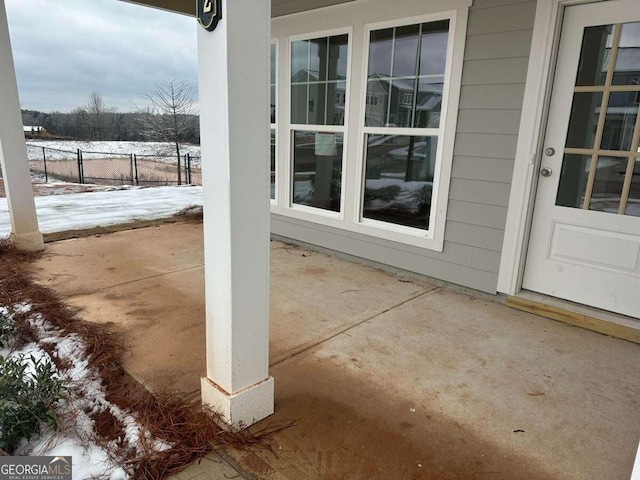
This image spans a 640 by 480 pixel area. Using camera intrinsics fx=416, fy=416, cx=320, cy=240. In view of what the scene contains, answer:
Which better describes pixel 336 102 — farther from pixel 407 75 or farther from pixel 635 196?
pixel 635 196

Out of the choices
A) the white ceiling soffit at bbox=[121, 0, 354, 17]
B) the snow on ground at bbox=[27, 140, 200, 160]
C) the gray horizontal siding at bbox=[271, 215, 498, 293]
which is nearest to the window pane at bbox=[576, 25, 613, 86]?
the gray horizontal siding at bbox=[271, 215, 498, 293]

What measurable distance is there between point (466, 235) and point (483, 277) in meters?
0.35

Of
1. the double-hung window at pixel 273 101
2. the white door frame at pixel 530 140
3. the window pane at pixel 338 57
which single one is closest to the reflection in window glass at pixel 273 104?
the double-hung window at pixel 273 101

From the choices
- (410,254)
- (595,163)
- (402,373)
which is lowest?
(402,373)

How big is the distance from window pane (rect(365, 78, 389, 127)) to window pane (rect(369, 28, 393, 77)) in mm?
75

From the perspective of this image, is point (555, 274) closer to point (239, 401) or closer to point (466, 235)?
point (466, 235)

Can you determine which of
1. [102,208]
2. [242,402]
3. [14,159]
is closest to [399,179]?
[242,402]

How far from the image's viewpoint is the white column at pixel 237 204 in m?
1.42

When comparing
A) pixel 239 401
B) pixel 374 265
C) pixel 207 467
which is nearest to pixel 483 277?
pixel 374 265

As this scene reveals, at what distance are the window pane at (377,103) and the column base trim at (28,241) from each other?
341cm

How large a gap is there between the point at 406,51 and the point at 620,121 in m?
1.65

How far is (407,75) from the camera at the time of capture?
11.3 feet

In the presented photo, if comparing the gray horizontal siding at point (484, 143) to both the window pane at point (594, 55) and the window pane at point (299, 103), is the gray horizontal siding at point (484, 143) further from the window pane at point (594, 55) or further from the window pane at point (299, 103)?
the window pane at point (299, 103)

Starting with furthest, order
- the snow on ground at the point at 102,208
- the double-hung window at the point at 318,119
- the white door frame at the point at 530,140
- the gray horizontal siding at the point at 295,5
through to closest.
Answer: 1. the snow on ground at the point at 102,208
2. the double-hung window at the point at 318,119
3. the gray horizontal siding at the point at 295,5
4. the white door frame at the point at 530,140
